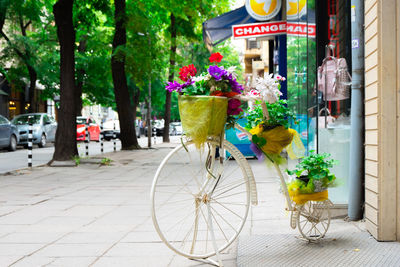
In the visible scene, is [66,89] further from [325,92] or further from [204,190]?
[204,190]

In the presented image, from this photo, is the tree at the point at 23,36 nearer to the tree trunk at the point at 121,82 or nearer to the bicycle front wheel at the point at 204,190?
the tree trunk at the point at 121,82

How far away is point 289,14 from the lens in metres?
9.39

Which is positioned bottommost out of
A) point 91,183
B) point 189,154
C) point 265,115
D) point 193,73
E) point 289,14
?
point 91,183

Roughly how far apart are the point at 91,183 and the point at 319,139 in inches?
209

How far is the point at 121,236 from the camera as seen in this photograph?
524 centimetres

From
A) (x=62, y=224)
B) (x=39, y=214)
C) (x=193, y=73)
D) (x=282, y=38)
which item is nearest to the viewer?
(x=193, y=73)

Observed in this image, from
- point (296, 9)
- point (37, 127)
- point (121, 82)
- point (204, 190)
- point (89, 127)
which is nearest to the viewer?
point (204, 190)

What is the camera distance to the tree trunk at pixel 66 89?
539 inches

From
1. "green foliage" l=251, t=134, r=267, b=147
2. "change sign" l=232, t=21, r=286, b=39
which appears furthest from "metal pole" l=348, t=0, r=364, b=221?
"change sign" l=232, t=21, r=286, b=39

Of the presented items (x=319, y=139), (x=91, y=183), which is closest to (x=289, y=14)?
(x=319, y=139)

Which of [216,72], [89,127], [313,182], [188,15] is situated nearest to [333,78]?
[313,182]

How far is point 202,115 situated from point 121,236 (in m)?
2.04

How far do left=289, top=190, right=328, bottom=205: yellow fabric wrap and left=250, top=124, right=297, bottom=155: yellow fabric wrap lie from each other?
0.40m

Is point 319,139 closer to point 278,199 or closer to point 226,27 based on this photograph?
point 278,199
